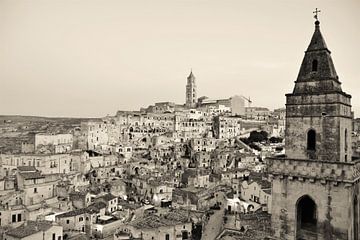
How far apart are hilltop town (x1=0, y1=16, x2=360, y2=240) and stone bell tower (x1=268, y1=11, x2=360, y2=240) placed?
0.03 metres

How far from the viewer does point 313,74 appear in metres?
9.12

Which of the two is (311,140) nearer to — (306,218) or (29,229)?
(306,218)

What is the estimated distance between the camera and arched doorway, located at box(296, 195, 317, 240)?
8820 mm

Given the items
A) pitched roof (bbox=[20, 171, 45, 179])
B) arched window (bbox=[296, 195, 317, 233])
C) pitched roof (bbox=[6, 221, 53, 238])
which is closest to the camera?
arched window (bbox=[296, 195, 317, 233])

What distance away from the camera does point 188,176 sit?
108 ft

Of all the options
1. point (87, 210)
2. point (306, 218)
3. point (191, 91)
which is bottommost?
point (87, 210)

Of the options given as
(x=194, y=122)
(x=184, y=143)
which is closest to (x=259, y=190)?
(x=184, y=143)

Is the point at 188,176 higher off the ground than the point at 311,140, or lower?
lower

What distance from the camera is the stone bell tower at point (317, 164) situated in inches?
323

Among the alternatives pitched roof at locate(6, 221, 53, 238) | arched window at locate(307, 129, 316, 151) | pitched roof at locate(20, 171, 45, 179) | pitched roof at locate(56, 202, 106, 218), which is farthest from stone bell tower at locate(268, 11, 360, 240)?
pitched roof at locate(20, 171, 45, 179)

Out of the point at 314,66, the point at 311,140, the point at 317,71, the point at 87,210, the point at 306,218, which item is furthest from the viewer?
the point at 87,210

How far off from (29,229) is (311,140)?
52.5 ft

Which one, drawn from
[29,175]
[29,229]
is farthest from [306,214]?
[29,175]

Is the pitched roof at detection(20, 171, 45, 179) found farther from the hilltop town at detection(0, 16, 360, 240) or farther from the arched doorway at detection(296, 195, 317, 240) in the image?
the arched doorway at detection(296, 195, 317, 240)
